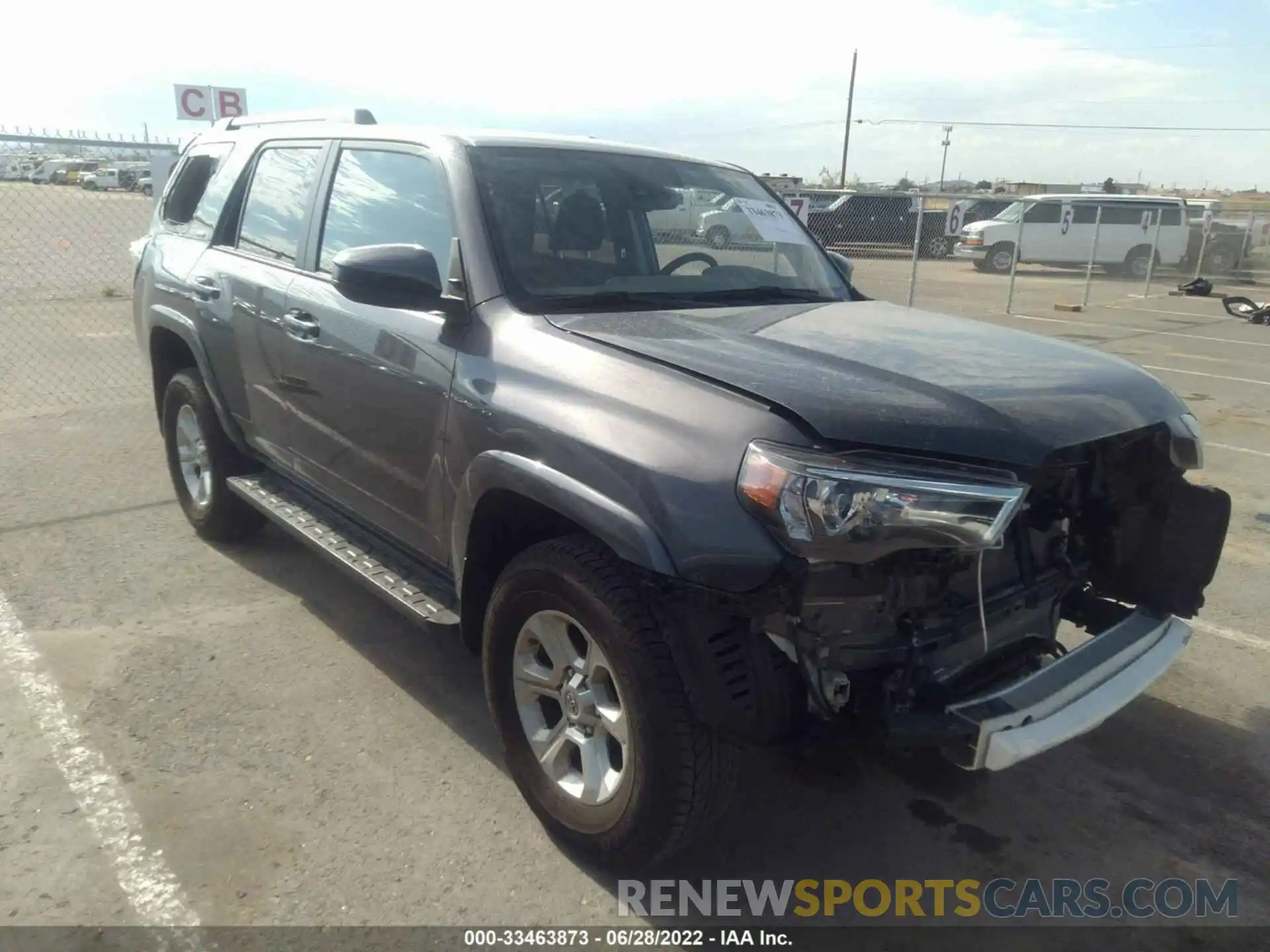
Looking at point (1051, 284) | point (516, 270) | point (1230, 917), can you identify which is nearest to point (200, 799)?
point (516, 270)

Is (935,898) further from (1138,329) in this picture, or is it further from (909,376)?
(1138,329)

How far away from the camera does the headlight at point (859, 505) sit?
2248 mm

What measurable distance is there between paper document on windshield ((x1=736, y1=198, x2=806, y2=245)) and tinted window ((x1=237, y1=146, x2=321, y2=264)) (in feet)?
5.78

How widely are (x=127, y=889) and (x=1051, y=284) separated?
76.0ft

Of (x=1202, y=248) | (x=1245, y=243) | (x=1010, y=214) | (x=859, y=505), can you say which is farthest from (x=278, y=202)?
(x=1010, y=214)

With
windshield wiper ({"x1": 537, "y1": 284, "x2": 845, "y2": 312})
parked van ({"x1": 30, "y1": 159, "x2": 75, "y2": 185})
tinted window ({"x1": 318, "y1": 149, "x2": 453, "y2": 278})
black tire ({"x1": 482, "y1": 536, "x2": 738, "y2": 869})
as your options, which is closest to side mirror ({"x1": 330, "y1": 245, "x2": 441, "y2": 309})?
tinted window ({"x1": 318, "y1": 149, "x2": 453, "y2": 278})

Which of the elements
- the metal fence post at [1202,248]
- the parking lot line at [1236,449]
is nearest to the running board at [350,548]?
the parking lot line at [1236,449]

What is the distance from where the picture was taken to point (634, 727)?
8.20 ft

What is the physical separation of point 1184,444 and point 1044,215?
23621 mm

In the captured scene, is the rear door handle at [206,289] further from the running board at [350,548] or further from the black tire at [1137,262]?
the black tire at [1137,262]

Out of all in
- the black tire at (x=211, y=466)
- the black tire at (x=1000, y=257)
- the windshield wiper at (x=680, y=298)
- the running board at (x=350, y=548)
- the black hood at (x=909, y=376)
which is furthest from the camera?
the black tire at (x=1000, y=257)

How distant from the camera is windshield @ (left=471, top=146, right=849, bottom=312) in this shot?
3268 millimetres

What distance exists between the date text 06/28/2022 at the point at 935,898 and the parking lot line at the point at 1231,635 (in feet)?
5.97

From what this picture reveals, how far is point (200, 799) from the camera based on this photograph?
3.14 metres
